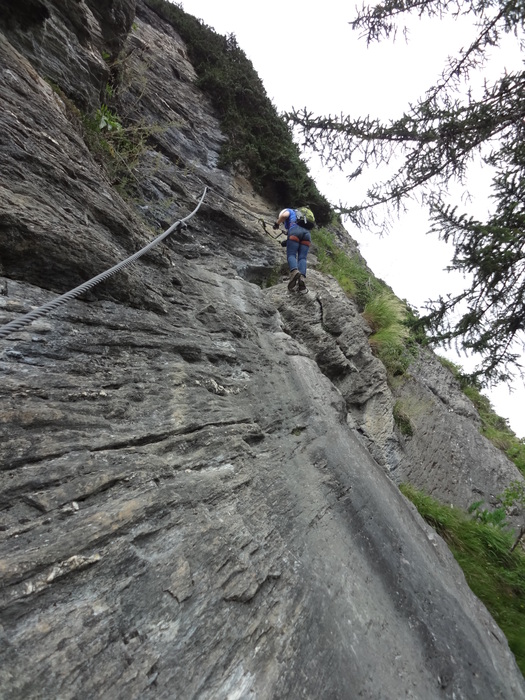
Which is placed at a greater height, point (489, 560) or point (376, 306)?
point (376, 306)

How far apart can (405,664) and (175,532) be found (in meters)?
1.53

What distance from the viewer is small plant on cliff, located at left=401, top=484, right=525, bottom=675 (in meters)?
3.90

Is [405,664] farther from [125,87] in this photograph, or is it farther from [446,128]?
[125,87]

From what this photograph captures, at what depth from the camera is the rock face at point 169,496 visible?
64.9 inches

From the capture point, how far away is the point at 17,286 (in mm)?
2742

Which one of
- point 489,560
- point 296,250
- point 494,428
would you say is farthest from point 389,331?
point 489,560

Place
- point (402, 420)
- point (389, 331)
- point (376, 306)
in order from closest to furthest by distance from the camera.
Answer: point (402, 420)
point (389, 331)
point (376, 306)

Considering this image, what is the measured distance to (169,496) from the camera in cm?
219

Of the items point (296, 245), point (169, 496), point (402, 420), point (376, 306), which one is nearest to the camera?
point (169, 496)

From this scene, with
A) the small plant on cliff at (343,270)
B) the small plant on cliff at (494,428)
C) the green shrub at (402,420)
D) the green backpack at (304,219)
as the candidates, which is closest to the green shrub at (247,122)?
the small plant on cliff at (343,270)

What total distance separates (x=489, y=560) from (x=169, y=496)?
14.8 feet

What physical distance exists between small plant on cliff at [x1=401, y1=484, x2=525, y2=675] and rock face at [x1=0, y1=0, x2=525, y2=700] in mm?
1020

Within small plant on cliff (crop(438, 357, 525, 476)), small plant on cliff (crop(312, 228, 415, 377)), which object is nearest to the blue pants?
small plant on cliff (crop(312, 228, 415, 377))

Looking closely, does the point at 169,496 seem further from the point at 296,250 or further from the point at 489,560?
the point at 296,250
